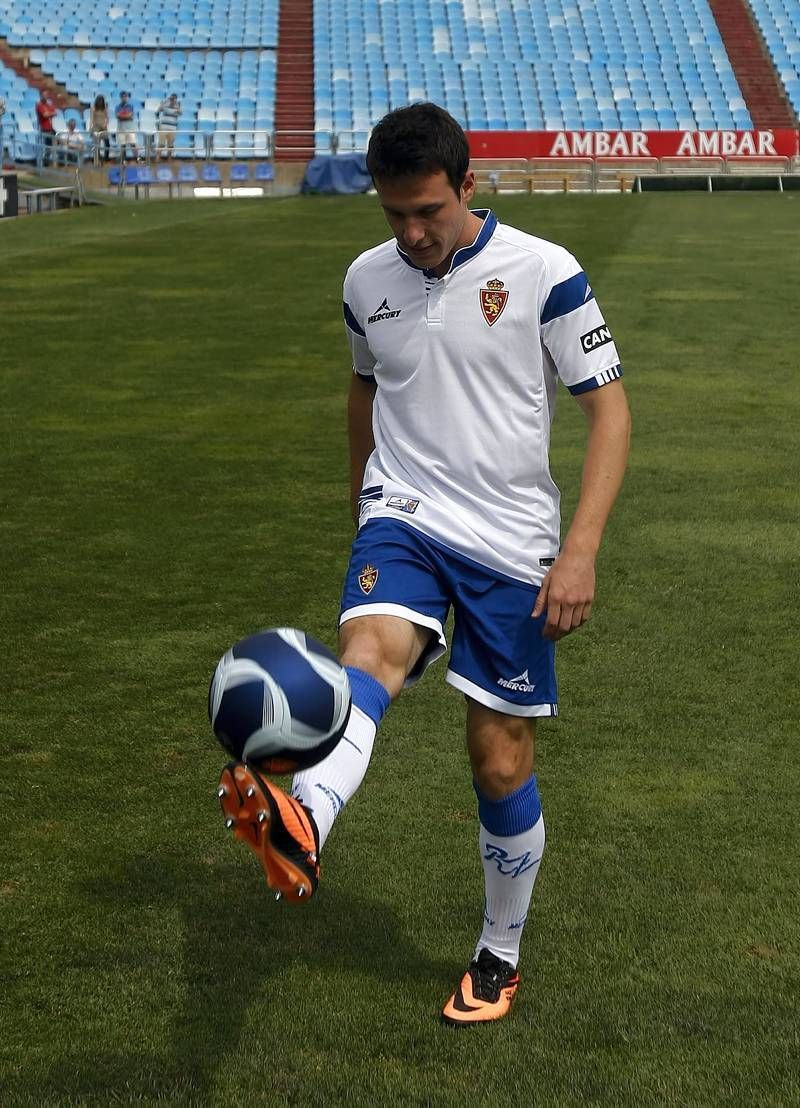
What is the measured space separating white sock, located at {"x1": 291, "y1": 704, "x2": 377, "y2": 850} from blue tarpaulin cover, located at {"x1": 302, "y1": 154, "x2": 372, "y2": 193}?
32.7 m

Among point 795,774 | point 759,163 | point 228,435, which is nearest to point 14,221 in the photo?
point 228,435

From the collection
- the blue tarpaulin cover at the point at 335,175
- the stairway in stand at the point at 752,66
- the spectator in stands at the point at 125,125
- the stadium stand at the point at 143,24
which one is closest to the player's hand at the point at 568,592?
the spectator in stands at the point at 125,125

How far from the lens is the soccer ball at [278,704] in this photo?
8.61 ft

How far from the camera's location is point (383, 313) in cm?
A: 346

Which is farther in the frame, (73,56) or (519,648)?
(73,56)

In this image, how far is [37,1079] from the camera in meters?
3.14

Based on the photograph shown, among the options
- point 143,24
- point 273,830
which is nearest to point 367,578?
point 273,830

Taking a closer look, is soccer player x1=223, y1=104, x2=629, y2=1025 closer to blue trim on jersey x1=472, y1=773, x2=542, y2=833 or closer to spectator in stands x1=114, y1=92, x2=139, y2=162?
blue trim on jersey x1=472, y1=773, x2=542, y2=833

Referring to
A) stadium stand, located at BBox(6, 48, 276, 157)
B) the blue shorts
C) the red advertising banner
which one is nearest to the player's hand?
the blue shorts

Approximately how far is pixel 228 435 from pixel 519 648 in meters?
6.90

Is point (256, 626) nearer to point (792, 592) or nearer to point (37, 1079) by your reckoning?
point (792, 592)

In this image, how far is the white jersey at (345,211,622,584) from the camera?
334cm

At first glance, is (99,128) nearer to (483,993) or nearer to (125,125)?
(125,125)

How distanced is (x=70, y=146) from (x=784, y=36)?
75.0 ft
